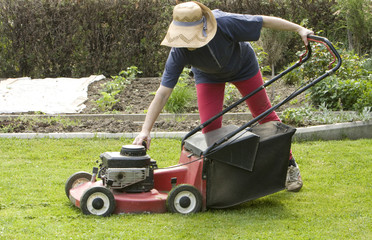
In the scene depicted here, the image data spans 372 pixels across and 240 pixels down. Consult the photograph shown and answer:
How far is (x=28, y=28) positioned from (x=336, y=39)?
6032mm

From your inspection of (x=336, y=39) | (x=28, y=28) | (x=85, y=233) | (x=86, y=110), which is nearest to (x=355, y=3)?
(x=336, y=39)

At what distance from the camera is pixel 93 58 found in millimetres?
11398

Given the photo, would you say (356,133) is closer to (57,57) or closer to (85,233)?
(85,233)

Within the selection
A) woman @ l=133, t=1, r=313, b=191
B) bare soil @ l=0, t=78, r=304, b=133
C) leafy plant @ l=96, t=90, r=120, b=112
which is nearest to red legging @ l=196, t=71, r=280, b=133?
woman @ l=133, t=1, r=313, b=191

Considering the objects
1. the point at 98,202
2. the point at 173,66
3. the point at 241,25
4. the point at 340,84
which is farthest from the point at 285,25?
the point at 340,84

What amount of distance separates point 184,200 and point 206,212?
0.21m

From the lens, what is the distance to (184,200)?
13.2ft

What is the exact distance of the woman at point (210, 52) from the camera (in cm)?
383

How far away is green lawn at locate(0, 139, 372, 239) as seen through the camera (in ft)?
11.9

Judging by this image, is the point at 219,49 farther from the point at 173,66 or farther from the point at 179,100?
the point at 179,100

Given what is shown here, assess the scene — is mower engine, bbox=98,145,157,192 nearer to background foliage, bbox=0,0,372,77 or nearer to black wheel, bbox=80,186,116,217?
black wheel, bbox=80,186,116,217

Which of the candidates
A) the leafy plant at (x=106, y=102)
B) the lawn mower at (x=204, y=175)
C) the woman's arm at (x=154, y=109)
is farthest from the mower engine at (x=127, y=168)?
the leafy plant at (x=106, y=102)

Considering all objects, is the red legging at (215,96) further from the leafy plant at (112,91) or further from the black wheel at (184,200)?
the leafy plant at (112,91)

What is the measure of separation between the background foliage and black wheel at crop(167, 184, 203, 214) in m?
7.53
